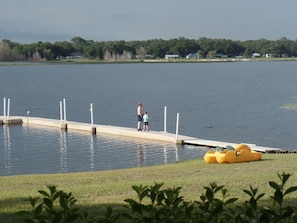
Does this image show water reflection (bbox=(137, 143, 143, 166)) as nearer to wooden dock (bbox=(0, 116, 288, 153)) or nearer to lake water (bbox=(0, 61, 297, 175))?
lake water (bbox=(0, 61, 297, 175))

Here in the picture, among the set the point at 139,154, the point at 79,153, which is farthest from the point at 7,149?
the point at 139,154

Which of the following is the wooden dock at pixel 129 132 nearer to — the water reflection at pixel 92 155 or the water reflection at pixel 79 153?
the water reflection at pixel 79 153

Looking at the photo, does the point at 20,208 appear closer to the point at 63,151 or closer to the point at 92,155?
the point at 92,155

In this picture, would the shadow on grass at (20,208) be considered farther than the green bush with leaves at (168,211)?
Yes

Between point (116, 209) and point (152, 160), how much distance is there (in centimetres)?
1584

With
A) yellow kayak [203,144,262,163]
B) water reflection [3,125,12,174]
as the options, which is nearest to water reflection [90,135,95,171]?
water reflection [3,125,12,174]

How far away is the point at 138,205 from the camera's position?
10.2 feet

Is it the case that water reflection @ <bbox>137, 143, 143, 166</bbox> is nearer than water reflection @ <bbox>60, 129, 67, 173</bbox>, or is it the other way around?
water reflection @ <bbox>60, 129, 67, 173</bbox>

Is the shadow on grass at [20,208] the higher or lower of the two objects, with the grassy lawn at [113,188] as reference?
higher

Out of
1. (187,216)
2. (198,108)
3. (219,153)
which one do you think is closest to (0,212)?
(187,216)

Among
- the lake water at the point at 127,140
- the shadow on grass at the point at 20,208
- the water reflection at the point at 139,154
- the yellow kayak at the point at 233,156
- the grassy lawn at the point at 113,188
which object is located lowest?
the lake water at the point at 127,140

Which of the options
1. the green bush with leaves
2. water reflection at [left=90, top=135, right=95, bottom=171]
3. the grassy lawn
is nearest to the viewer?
the green bush with leaves

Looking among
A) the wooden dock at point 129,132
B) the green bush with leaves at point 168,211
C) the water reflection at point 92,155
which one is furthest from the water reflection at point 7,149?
the green bush with leaves at point 168,211

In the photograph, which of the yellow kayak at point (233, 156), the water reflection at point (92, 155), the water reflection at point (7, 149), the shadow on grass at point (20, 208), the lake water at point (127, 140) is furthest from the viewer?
the lake water at point (127, 140)
